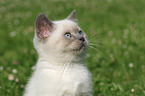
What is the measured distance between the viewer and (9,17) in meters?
9.27

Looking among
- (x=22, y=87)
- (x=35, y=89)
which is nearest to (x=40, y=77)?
(x=35, y=89)

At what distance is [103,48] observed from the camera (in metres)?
5.33

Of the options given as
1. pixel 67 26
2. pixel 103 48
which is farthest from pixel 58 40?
pixel 103 48

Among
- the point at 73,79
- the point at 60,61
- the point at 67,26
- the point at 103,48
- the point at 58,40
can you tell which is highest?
the point at 67,26

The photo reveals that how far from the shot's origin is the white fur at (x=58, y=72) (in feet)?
8.68

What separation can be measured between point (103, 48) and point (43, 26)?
2.75 m

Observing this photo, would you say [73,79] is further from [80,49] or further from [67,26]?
[67,26]

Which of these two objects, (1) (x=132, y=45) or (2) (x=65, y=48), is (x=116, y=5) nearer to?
(1) (x=132, y=45)

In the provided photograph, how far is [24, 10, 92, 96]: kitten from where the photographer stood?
105 inches

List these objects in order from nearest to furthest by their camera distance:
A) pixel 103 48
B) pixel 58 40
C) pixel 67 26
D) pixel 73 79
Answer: pixel 73 79
pixel 58 40
pixel 67 26
pixel 103 48

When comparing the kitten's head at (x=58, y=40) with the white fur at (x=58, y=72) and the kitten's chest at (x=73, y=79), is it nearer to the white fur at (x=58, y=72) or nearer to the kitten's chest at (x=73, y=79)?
the white fur at (x=58, y=72)

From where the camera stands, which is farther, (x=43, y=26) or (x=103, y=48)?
(x=103, y=48)

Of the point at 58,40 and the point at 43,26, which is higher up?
the point at 43,26

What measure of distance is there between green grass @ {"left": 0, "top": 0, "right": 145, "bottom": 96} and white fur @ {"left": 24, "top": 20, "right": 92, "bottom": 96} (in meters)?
0.59
